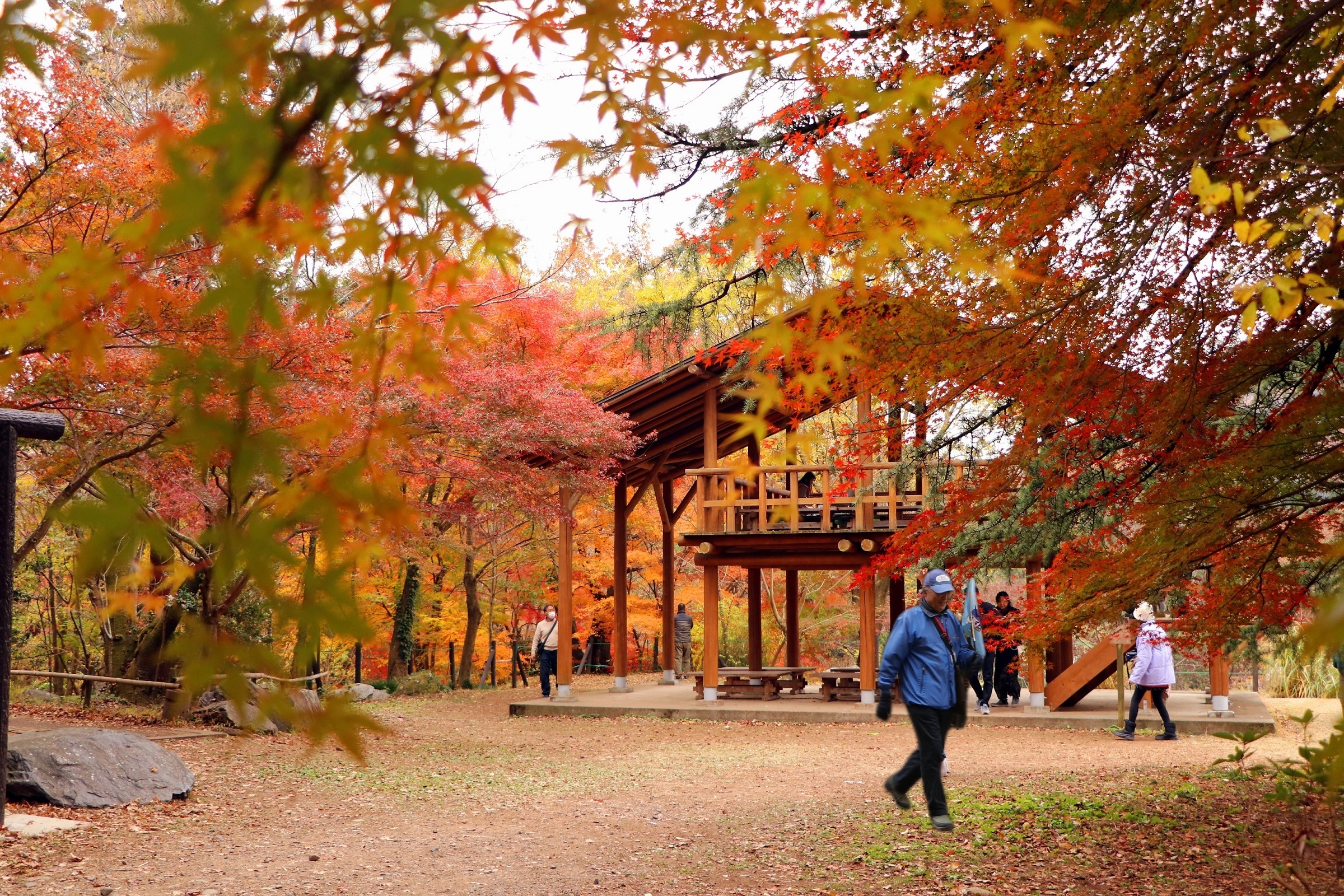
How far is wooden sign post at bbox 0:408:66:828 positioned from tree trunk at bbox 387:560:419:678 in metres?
15.4

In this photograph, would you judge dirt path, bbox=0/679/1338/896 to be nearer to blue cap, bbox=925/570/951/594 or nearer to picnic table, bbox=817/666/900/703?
blue cap, bbox=925/570/951/594

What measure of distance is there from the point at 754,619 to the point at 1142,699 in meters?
8.22

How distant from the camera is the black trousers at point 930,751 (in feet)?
20.0

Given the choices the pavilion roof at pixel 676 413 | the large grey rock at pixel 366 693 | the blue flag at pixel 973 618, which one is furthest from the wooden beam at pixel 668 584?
the blue flag at pixel 973 618

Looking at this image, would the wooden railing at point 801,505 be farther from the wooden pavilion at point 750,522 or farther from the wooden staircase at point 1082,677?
the wooden staircase at point 1082,677

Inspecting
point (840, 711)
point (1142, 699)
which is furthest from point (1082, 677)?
point (840, 711)

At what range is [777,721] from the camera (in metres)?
14.8

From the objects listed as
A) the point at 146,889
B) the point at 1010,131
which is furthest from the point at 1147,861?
the point at 146,889

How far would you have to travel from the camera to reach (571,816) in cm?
802

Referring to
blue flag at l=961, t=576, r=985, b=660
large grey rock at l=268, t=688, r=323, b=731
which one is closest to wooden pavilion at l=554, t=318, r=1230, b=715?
blue flag at l=961, t=576, r=985, b=660

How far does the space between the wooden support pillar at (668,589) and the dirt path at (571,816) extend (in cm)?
638

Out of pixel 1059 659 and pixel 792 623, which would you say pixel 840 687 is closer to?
pixel 1059 659

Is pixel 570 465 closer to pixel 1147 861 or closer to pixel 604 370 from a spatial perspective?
pixel 604 370

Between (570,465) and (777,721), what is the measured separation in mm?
4639
